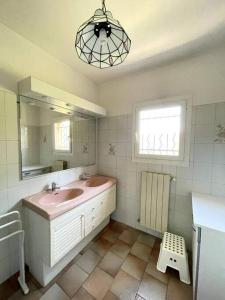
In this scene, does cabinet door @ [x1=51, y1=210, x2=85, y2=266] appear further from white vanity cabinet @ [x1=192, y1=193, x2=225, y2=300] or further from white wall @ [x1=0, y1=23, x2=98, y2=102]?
white wall @ [x1=0, y1=23, x2=98, y2=102]

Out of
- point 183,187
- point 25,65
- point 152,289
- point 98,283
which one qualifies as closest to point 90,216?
point 98,283

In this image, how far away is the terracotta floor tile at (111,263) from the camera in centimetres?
143

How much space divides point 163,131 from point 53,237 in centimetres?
170

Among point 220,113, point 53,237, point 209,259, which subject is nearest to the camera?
point 209,259

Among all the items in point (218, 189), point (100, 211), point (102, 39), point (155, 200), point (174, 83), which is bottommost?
point (100, 211)

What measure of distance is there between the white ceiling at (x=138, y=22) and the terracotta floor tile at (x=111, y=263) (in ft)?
7.76

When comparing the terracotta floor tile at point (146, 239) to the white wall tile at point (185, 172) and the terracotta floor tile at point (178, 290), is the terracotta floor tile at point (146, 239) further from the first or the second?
the white wall tile at point (185, 172)

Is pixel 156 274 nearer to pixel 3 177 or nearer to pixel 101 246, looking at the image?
pixel 101 246

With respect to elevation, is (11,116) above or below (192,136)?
above

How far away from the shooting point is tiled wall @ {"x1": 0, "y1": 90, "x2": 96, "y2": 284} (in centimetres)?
124

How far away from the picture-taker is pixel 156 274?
140cm

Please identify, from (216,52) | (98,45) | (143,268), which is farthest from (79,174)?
(216,52)

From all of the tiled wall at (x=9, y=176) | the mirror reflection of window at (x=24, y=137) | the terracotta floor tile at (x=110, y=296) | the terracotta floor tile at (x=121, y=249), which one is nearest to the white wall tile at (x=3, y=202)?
the tiled wall at (x=9, y=176)

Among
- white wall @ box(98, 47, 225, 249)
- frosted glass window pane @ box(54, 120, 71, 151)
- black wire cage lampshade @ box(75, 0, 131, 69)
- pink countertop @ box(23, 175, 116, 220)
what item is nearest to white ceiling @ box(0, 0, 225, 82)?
white wall @ box(98, 47, 225, 249)
